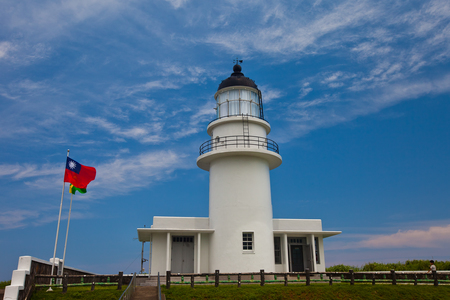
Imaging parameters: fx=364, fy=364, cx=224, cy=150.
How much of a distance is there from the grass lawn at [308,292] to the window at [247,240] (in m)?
4.33

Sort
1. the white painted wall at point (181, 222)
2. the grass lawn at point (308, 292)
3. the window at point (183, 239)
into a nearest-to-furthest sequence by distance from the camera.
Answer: the grass lawn at point (308, 292) < the white painted wall at point (181, 222) < the window at point (183, 239)

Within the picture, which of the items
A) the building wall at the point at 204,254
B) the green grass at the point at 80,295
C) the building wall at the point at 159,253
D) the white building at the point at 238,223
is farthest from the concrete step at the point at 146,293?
the building wall at the point at 204,254

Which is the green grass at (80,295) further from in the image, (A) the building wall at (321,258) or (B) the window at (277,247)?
(A) the building wall at (321,258)

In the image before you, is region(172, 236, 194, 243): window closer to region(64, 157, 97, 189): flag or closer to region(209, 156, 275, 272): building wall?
region(209, 156, 275, 272): building wall

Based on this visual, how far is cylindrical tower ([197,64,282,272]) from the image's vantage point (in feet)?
67.8

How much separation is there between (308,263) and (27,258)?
16509 millimetres

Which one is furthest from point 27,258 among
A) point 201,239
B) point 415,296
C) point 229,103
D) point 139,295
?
point 415,296

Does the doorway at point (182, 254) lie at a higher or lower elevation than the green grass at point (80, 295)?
higher

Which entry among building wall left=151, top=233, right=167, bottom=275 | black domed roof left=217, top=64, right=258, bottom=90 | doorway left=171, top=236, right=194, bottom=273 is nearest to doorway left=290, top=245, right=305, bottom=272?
doorway left=171, top=236, right=194, bottom=273

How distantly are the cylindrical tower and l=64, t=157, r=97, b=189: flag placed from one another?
6.57 metres

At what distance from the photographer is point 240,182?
70.5 ft

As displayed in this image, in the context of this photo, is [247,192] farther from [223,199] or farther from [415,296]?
[415,296]

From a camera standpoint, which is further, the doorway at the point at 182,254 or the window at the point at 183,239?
the window at the point at 183,239

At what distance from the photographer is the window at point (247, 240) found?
819 inches
